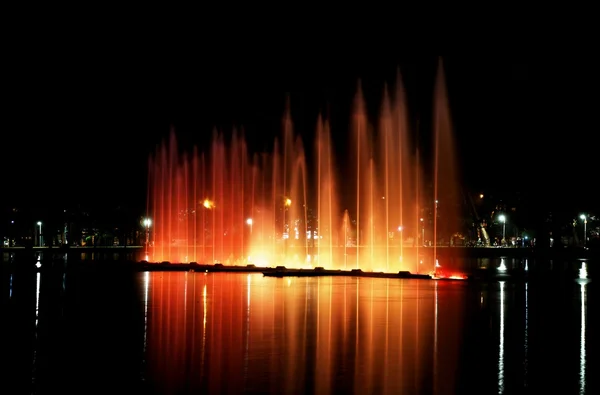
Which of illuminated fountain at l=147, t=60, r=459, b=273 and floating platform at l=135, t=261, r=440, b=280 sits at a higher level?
illuminated fountain at l=147, t=60, r=459, b=273

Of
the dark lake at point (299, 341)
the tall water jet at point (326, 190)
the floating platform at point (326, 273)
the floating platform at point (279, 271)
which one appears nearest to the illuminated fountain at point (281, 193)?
the tall water jet at point (326, 190)

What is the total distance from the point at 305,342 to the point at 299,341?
15 cm

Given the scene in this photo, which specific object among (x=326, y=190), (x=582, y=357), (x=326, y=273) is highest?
(x=326, y=190)

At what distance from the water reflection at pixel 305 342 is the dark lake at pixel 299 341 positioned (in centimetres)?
3

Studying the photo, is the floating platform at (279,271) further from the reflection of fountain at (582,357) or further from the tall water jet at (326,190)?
the reflection of fountain at (582,357)

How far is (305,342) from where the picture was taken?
532 inches

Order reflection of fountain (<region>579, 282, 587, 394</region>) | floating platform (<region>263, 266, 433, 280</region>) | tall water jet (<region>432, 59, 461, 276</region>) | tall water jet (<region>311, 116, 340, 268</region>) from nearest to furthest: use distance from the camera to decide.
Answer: reflection of fountain (<region>579, 282, 587, 394</region>) < floating platform (<region>263, 266, 433, 280</region>) < tall water jet (<region>432, 59, 461, 276</region>) < tall water jet (<region>311, 116, 340, 268</region>)

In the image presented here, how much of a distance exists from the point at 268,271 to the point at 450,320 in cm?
1762

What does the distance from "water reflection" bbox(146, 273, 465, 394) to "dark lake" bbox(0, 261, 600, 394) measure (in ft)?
0.09

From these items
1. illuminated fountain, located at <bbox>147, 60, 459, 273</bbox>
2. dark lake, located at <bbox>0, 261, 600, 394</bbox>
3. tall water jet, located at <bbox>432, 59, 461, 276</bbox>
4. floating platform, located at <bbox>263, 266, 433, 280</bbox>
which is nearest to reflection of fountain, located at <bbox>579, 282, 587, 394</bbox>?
dark lake, located at <bbox>0, 261, 600, 394</bbox>

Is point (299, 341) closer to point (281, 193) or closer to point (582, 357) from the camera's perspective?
point (582, 357)

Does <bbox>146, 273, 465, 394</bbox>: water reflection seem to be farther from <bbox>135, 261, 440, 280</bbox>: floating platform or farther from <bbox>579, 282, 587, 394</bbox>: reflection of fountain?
<bbox>135, 261, 440, 280</bbox>: floating platform

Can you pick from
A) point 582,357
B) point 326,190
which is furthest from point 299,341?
point 326,190

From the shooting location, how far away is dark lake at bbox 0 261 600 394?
404 inches
